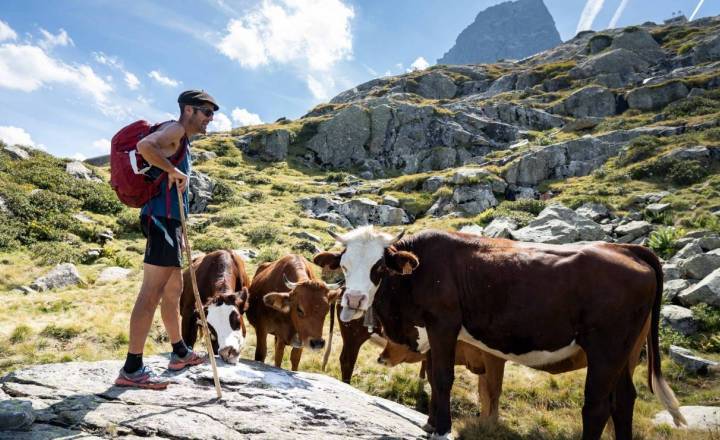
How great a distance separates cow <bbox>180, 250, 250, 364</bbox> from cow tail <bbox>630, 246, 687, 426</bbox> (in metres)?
5.11

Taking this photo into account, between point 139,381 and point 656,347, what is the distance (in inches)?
228

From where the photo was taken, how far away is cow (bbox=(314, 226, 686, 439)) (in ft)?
14.9

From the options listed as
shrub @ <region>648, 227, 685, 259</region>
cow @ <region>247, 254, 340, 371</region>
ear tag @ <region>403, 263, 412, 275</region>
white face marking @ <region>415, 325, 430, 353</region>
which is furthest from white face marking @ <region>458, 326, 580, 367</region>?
shrub @ <region>648, 227, 685, 259</region>

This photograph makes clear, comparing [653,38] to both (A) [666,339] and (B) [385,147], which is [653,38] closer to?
(B) [385,147]

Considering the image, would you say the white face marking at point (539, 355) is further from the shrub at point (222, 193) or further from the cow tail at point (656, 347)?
the shrub at point (222, 193)

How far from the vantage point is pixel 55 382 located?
470 centimetres

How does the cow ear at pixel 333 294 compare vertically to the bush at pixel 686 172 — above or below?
below

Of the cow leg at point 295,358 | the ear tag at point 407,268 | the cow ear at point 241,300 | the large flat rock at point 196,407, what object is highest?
the ear tag at point 407,268

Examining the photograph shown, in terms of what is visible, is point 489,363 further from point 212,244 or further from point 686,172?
point 686,172

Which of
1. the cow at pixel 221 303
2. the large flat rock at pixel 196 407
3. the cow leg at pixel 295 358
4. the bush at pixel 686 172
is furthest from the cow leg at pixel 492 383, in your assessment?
the bush at pixel 686 172

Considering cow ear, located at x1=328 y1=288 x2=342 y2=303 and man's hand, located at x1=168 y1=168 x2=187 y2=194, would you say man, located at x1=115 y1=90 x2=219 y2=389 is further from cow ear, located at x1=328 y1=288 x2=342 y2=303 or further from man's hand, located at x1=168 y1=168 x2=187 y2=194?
cow ear, located at x1=328 y1=288 x2=342 y2=303

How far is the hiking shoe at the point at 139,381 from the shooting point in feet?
15.5

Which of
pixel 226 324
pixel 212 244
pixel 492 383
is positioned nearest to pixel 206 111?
pixel 226 324

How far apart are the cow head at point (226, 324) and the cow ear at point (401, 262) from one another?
2528 millimetres
